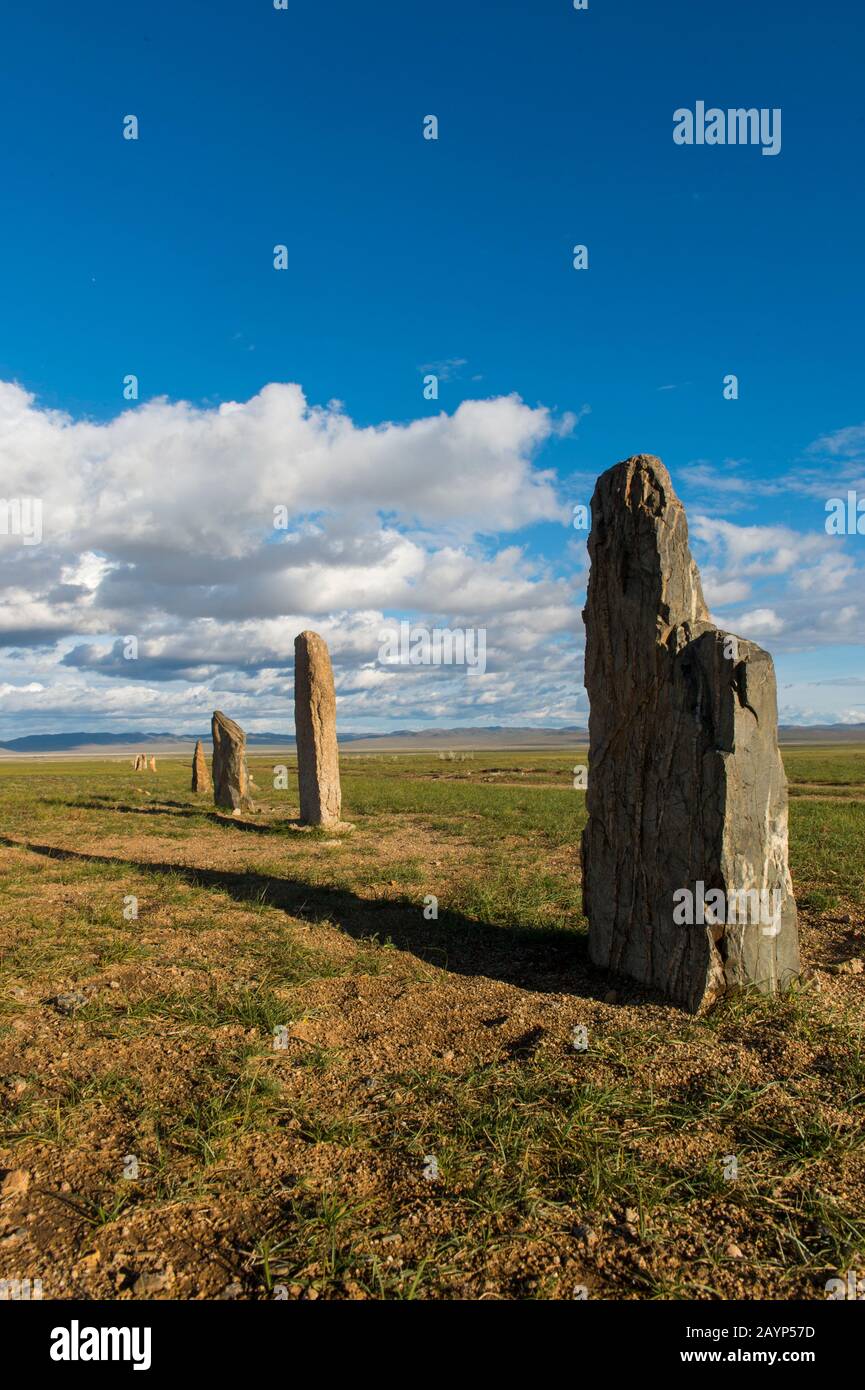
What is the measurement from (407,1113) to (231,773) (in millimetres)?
15278

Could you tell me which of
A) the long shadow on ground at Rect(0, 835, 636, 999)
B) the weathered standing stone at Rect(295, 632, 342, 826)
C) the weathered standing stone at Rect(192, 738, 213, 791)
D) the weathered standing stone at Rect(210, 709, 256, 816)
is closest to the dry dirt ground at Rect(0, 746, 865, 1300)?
the long shadow on ground at Rect(0, 835, 636, 999)

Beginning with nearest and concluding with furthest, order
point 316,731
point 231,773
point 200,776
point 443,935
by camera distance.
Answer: point 443,935
point 316,731
point 231,773
point 200,776

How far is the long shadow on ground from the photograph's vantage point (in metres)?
6.58

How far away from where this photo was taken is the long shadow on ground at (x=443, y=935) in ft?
21.6

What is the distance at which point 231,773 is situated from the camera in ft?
61.5

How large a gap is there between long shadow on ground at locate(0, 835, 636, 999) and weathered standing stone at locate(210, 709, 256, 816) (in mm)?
7379

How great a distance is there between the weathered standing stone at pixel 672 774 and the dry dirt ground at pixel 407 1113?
410 millimetres

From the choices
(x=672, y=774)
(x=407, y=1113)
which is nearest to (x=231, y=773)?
(x=672, y=774)

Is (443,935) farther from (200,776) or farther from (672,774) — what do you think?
(200,776)

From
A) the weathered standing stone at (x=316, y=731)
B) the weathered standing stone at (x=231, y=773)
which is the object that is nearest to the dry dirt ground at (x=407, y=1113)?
the weathered standing stone at (x=316, y=731)

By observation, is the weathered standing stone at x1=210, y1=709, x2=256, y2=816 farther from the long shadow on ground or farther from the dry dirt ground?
the dry dirt ground
